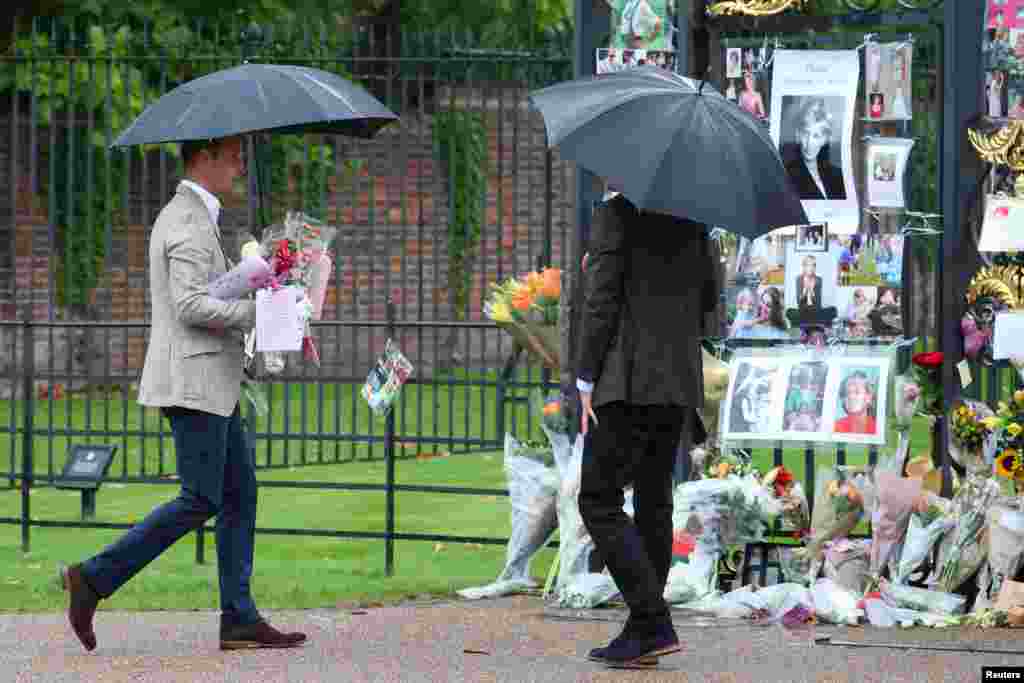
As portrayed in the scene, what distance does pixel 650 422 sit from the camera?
6531 mm

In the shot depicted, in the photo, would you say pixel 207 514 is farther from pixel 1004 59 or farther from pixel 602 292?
pixel 1004 59

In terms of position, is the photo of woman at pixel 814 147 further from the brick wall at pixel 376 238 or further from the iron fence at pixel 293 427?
the brick wall at pixel 376 238

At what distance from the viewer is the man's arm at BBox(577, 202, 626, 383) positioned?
6.41 meters

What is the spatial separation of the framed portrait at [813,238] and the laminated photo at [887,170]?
8.7 inches

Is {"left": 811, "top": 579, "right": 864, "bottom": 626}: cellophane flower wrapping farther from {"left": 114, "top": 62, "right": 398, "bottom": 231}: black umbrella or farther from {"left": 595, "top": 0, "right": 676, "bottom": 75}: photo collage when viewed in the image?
{"left": 114, "top": 62, "right": 398, "bottom": 231}: black umbrella

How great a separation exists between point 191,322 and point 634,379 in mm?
1477

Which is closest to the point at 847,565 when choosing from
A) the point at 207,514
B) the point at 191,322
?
the point at 207,514

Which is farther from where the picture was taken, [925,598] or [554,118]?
[925,598]

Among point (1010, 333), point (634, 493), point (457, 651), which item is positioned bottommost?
point (457, 651)

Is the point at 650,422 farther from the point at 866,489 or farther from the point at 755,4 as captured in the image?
the point at 755,4

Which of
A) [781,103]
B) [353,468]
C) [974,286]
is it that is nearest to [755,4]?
[781,103]

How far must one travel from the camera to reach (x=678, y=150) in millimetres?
6277

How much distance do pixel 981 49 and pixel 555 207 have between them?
323 inches

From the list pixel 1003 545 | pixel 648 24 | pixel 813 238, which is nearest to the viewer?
pixel 1003 545
